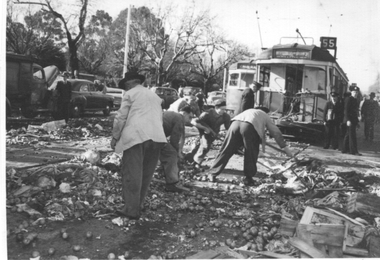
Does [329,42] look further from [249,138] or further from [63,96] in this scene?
[63,96]

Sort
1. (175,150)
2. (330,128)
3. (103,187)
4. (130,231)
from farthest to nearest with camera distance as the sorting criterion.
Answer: (330,128), (175,150), (103,187), (130,231)

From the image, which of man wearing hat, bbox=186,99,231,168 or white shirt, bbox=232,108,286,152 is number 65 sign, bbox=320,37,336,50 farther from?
white shirt, bbox=232,108,286,152

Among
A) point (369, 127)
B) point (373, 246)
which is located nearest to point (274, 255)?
point (373, 246)

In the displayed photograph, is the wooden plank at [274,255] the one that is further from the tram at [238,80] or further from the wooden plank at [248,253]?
the tram at [238,80]

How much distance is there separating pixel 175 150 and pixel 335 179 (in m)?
2.54

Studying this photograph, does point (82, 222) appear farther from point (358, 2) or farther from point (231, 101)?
point (231, 101)

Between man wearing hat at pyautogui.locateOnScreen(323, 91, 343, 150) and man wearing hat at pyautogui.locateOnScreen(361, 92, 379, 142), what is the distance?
151cm

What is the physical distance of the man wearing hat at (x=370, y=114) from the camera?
1114 cm

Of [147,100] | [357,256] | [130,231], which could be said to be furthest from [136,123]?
[357,256]

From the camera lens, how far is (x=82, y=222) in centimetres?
372

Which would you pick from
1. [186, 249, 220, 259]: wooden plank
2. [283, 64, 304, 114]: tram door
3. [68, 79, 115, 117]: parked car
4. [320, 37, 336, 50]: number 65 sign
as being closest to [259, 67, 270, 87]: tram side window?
[283, 64, 304, 114]: tram door

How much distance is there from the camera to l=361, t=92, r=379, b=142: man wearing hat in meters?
11.1

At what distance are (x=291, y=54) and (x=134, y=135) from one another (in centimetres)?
855

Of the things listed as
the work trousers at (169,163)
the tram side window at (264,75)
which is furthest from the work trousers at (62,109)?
the work trousers at (169,163)
